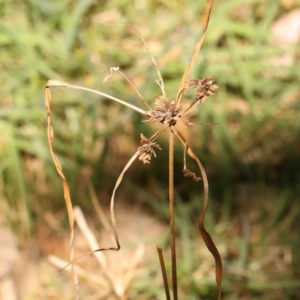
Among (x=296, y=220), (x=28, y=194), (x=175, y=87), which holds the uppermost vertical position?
(x=175, y=87)

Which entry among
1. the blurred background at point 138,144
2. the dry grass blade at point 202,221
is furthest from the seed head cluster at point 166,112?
the blurred background at point 138,144

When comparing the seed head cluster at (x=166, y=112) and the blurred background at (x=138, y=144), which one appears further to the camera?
the blurred background at (x=138, y=144)

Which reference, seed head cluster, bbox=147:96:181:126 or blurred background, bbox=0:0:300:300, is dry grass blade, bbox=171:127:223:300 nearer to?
seed head cluster, bbox=147:96:181:126

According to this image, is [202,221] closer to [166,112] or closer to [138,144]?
[166,112]

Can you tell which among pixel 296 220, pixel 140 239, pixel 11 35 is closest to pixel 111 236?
pixel 140 239

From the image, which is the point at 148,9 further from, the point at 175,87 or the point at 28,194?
the point at 28,194

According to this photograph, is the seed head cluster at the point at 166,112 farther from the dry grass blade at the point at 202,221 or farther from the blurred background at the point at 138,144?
the blurred background at the point at 138,144

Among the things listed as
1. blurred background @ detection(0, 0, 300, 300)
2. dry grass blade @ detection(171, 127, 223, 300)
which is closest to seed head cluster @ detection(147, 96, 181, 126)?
dry grass blade @ detection(171, 127, 223, 300)

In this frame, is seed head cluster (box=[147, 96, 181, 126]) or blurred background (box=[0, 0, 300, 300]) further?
blurred background (box=[0, 0, 300, 300])
